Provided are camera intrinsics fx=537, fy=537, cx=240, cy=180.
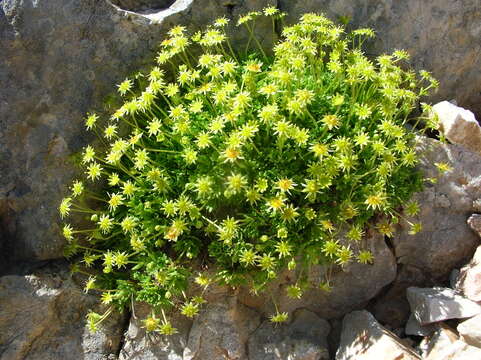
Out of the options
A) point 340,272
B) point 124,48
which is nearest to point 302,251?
point 340,272

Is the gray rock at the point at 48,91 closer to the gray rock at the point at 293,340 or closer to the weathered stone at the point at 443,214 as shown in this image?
the gray rock at the point at 293,340

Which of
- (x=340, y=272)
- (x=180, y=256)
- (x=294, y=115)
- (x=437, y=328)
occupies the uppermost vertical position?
(x=294, y=115)

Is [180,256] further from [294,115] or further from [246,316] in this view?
[294,115]

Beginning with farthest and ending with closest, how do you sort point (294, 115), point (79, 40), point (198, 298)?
point (79, 40)
point (294, 115)
point (198, 298)

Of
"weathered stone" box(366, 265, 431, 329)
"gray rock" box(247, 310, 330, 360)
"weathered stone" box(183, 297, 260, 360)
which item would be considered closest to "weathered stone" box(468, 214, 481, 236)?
"weathered stone" box(366, 265, 431, 329)

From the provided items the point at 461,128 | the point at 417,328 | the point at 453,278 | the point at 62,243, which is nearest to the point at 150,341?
the point at 62,243

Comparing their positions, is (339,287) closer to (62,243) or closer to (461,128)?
(461,128)

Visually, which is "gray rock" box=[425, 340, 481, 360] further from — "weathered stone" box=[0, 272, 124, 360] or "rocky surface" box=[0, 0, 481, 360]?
"weathered stone" box=[0, 272, 124, 360]
